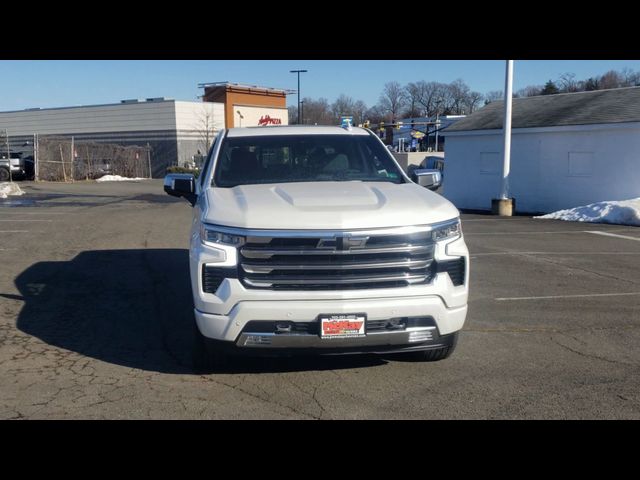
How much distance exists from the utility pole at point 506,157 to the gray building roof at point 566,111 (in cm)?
220

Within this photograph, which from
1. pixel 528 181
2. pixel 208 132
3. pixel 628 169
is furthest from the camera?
pixel 208 132

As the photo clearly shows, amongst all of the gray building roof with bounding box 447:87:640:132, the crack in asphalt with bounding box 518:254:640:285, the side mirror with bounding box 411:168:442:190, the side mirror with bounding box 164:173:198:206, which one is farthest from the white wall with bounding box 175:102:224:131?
the side mirror with bounding box 411:168:442:190

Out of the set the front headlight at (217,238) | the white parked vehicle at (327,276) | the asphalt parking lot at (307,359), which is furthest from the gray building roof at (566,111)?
the front headlight at (217,238)

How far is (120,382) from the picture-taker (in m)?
4.98

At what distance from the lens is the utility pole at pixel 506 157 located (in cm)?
2081

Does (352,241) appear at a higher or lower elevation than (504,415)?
higher

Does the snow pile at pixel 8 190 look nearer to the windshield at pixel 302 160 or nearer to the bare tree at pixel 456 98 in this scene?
the windshield at pixel 302 160

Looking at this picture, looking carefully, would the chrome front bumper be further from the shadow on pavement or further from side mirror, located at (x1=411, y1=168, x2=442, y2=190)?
side mirror, located at (x1=411, y1=168, x2=442, y2=190)

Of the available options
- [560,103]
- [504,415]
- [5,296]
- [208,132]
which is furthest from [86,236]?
[208,132]

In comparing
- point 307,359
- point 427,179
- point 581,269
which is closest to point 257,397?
point 307,359

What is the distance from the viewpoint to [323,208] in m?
4.68
